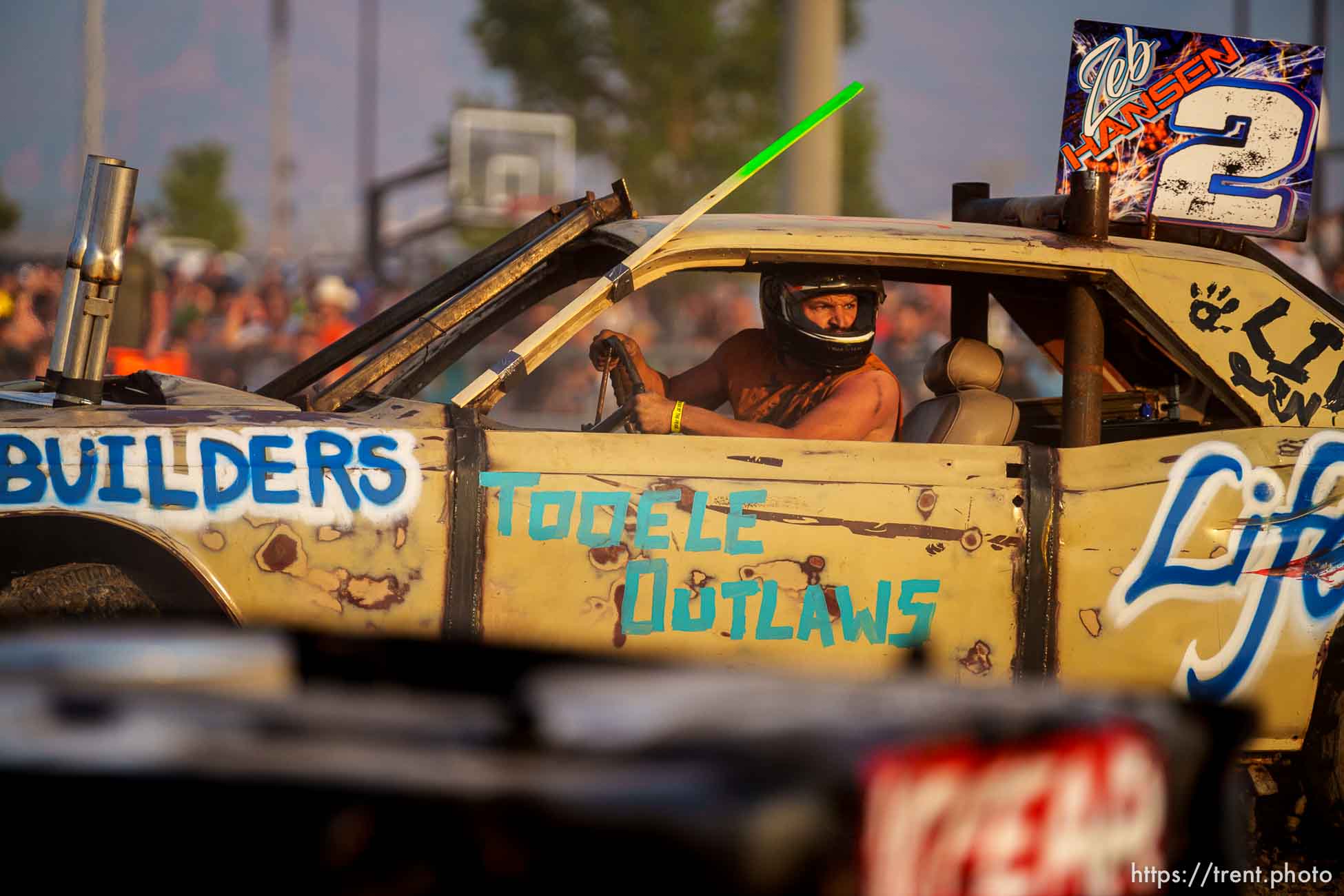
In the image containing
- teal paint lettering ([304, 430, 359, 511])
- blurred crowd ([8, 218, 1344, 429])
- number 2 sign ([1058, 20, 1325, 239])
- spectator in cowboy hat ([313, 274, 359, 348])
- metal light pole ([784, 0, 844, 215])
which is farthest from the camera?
spectator in cowboy hat ([313, 274, 359, 348])

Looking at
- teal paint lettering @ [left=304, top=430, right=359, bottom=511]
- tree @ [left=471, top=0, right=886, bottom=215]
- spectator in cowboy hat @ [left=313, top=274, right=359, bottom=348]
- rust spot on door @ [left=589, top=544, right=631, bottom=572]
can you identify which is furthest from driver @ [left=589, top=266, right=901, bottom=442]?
tree @ [left=471, top=0, right=886, bottom=215]

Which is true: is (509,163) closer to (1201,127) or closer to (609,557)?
(1201,127)

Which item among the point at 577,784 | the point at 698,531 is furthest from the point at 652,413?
the point at 577,784

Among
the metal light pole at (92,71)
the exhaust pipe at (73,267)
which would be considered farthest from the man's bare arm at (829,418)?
the metal light pole at (92,71)

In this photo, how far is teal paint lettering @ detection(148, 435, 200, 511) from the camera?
3428 millimetres

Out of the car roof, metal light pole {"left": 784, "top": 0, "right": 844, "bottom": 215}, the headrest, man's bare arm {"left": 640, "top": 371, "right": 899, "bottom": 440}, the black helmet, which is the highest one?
metal light pole {"left": 784, "top": 0, "right": 844, "bottom": 215}

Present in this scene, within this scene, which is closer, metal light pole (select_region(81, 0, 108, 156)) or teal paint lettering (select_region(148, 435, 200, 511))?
teal paint lettering (select_region(148, 435, 200, 511))

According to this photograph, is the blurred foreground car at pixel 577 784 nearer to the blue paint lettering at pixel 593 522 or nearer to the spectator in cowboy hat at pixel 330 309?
the blue paint lettering at pixel 593 522

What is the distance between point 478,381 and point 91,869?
2329 mm

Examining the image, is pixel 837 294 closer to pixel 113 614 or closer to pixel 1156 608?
pixel 1156 608

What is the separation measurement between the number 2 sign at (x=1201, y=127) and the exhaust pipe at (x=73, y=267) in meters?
2.80

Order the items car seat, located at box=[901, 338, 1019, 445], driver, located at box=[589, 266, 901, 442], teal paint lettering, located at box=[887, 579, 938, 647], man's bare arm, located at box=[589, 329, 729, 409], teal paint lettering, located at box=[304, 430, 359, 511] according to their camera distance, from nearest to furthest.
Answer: teal paint lettering, located at box=[304, 430, 359, 511] < teal paint lettering, located at box=[887, 579, 938, 647] < driver, located at box=[589, 266, 901, 442] < car seat, located at box=[901, 338, 1019, 445] < man's bare arm, located at box=[589, 329, 729, 409]

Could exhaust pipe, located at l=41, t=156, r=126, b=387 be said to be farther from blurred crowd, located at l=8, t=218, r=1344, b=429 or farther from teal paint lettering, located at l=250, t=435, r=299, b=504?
blurred crowd, located at l=8, t=218, r=1344, b=429

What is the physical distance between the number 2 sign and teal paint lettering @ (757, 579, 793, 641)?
1711mm
